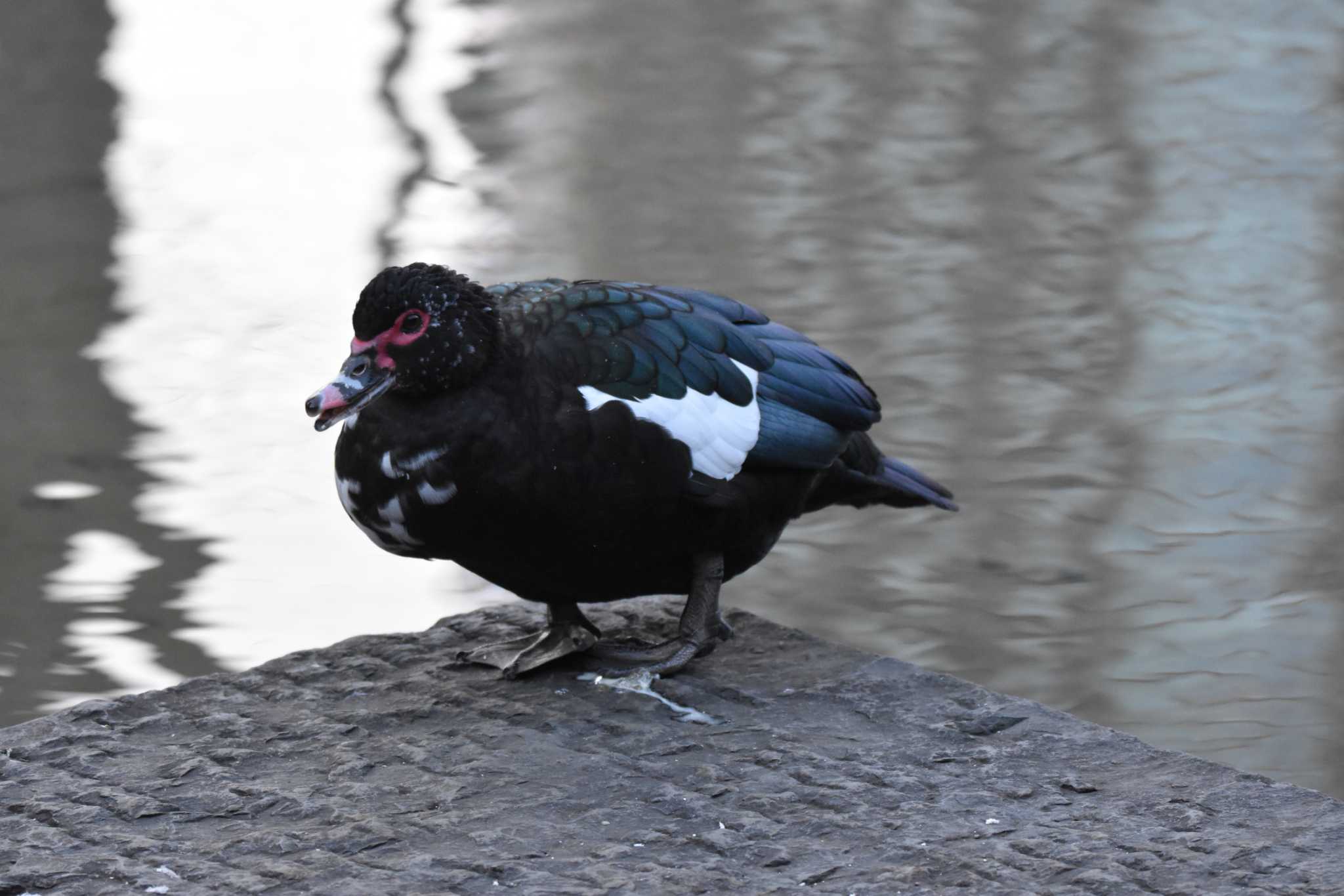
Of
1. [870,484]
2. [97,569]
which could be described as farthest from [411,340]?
[97,569]

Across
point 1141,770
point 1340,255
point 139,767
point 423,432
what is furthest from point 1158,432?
point 139,767

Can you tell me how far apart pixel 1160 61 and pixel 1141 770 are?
390 cm

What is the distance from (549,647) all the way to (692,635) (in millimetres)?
164

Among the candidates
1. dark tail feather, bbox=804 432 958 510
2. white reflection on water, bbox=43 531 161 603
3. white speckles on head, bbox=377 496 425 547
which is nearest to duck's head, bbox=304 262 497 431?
white speckles on head, bbox=377 496 425 547

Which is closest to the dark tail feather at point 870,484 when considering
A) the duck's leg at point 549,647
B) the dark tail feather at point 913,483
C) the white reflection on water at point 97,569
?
the dark tail feather at point 913,483

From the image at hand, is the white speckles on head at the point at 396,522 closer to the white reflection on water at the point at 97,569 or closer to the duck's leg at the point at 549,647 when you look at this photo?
the duck's leg at the point at 549,647

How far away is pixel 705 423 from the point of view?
79.0 inches

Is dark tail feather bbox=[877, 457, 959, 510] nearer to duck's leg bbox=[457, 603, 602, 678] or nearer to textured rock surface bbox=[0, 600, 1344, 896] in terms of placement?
textured rock surface bbox=[0, 600, 1344, 896]

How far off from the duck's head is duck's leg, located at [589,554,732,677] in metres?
0.35

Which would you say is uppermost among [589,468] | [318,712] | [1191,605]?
[589,468]

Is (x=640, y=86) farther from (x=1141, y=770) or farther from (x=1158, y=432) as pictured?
(x=1141, y=770)

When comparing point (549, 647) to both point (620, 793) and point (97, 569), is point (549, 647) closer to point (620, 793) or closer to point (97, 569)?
point (620, 793)

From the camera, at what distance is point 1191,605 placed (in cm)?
276

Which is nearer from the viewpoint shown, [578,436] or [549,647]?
[578,436]
